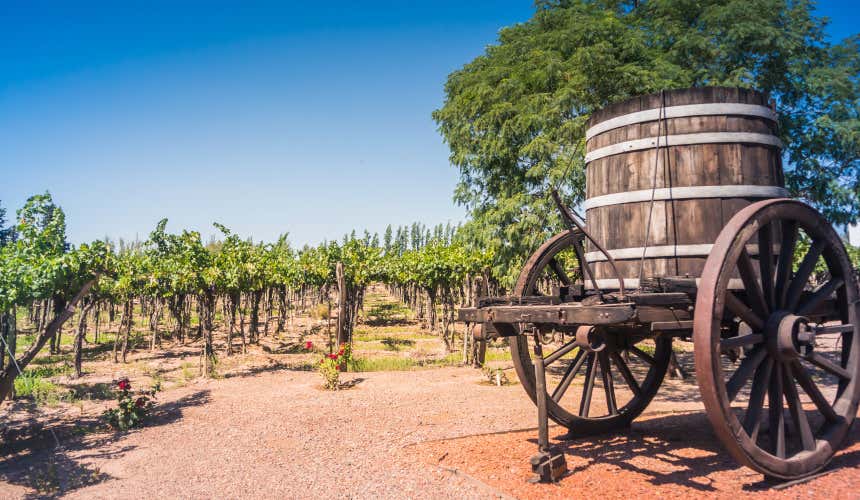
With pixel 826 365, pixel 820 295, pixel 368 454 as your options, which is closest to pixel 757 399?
pixel 826 365

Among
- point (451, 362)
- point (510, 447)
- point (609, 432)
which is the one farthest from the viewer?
point (451, 362)

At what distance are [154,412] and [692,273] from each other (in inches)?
321

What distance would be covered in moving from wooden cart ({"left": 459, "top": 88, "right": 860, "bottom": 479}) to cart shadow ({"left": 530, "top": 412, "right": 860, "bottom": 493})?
1.32 ft

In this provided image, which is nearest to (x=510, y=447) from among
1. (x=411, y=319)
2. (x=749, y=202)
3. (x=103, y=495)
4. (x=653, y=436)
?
(x=653, y=436)

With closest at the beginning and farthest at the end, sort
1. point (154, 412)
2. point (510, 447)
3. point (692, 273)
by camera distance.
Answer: point (692, 273)
point (510, 447)
point (154, 412)

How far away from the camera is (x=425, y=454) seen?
5023 millimetres

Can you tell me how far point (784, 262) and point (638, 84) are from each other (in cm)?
608

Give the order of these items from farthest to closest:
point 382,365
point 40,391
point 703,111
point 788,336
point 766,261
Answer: point 382,365
point 40,391
point 703,111
point 766,261
point 788,336

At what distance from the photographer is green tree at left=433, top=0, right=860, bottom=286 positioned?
A: 28.5ft

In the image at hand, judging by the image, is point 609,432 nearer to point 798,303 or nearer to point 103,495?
point 798,303

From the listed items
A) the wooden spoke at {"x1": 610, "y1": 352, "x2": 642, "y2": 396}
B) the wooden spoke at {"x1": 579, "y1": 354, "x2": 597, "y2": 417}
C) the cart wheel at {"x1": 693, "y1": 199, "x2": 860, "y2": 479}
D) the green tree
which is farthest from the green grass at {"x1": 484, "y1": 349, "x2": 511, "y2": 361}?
the cart wheel at {"x1": 693, "y1": 199, "x2": 860, "y2": 479}

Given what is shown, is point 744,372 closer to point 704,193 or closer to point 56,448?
point 704,193

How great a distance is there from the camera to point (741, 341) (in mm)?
3377

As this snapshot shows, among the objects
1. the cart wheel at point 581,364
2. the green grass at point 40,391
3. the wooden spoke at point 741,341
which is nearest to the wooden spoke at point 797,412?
the wooden spoke at point 741,341
